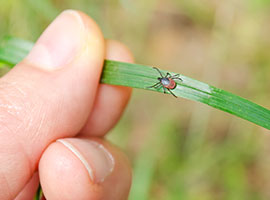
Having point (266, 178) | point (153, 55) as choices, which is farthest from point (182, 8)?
point (266, 178)

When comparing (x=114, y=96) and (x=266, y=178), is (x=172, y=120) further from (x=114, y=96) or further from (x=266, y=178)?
(x=114, y=96)

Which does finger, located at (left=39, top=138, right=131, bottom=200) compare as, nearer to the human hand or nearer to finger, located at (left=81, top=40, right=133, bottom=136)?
the human hand

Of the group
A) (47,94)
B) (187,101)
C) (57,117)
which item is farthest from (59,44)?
(187,101)

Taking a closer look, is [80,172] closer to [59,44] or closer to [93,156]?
[93,156]

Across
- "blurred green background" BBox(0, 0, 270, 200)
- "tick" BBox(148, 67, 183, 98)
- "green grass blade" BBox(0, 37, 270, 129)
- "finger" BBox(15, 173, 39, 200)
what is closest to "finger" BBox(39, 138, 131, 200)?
"finger" BBox(15, 173, 39, 200)

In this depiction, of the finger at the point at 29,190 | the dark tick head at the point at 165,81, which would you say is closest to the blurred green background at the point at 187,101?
the finger at the point at 29,190
